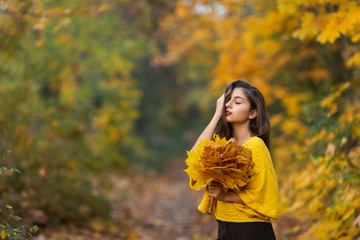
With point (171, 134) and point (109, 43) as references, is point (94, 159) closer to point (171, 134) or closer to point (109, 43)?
point (109, 43)

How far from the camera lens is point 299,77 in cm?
874

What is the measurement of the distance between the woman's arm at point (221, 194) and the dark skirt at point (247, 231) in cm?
15

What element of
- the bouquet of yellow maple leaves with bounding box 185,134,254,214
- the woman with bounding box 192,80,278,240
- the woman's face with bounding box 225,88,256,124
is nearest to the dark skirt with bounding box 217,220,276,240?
the woman with bounding box 192,80,278,240

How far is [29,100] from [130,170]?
674 centimetres

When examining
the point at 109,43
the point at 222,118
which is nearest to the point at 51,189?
the point at 222,118

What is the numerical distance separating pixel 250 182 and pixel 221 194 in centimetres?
20

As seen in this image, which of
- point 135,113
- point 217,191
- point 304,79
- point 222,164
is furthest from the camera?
point 135,113

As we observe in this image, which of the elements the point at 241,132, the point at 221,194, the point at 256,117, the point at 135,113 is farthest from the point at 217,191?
the point at 135,113

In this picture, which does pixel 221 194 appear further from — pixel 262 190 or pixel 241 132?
pixel 241 132

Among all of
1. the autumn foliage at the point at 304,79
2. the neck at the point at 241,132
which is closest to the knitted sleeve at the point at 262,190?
the neck at the point at 241,132

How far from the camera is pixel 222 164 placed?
93.7 inches

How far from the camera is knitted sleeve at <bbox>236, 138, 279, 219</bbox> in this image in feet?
7.92

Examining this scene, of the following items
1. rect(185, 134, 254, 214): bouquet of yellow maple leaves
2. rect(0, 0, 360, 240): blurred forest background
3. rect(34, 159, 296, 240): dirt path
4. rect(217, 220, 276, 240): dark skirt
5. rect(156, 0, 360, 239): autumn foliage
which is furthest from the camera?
rect(34, 159, 296, 240): dirt path

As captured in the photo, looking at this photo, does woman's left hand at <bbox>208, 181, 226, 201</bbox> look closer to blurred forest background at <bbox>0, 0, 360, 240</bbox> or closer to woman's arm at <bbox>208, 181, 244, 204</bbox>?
woman's arm at <bbox>208, 181, 244, 204</bbox>
